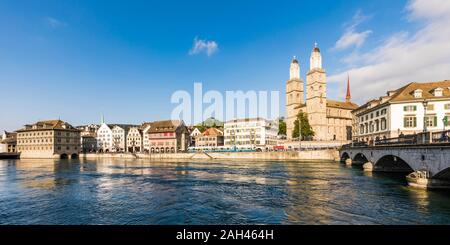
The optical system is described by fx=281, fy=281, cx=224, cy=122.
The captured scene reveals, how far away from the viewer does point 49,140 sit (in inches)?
4850

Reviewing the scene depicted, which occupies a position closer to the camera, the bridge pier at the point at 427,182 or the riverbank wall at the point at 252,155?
the bridge pier at the point at 427,182

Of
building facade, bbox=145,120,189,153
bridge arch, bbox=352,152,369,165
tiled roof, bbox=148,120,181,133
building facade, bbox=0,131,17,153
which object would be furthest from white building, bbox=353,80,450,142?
building facade, bbox=0,131,17,153

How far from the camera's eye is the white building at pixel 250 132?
423 ft

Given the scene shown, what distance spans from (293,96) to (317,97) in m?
16.0

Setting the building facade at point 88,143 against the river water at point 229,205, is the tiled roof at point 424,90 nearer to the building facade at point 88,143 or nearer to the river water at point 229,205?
the river water at point 229,205

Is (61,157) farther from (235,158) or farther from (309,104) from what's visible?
(309,104)

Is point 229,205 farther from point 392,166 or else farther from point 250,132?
point 250,132

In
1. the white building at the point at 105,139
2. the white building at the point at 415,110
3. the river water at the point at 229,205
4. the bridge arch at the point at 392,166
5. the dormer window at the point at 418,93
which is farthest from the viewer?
the white building at the point at 105,139

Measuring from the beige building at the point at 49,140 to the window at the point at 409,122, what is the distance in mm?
128584

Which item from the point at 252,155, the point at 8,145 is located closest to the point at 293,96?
the point at 252,155

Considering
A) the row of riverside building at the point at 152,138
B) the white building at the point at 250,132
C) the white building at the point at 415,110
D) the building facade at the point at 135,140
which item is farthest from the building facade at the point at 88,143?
the white building at the point at 415,110
